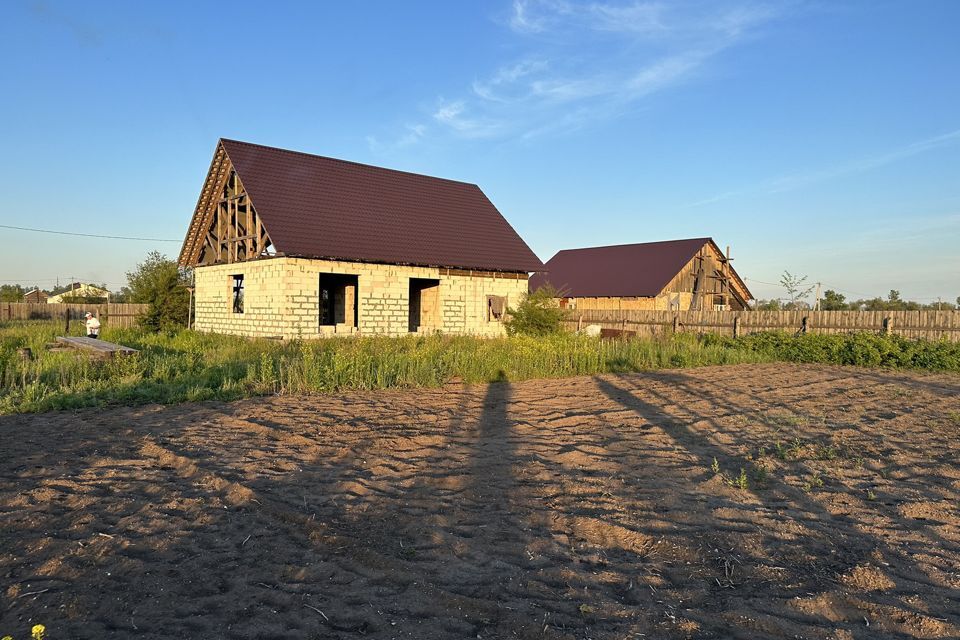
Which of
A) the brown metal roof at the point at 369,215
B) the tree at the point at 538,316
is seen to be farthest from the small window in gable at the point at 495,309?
the brown metal roof at the point at 369,215

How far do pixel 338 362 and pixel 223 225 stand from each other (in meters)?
11.5

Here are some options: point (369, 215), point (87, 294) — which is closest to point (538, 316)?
point (369, 215)

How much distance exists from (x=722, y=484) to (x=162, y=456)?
5.44m

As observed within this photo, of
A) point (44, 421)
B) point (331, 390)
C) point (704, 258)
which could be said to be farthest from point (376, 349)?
point (704, 258)

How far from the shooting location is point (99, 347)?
1243 centimetres

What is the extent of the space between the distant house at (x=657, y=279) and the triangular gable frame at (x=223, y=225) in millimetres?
16506

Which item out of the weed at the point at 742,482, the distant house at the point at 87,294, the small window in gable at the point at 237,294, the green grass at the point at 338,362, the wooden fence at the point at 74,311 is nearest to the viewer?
the weed at the point at 742,482

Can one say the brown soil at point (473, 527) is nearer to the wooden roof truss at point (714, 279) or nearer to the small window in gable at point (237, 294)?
the small window in gable at point (237, 294)

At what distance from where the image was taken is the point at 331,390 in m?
10.3

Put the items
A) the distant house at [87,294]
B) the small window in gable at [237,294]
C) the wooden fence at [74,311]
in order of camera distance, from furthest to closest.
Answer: the distant house at [87,294] < the wooden fence at [74,311] < the small window in gable at [237,294]

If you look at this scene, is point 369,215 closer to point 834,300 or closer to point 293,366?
point 293,366

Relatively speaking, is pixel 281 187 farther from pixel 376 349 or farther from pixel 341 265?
pixel 376 349

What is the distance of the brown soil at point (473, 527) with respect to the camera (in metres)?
3.24

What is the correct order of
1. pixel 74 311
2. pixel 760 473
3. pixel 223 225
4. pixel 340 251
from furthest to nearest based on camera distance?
Answer: 1. pixel 74 311
2. pixel 223 225
3. pixel 340 251
4. pixel 760 473
